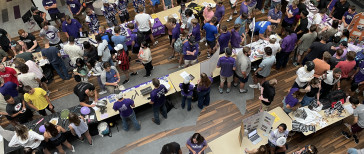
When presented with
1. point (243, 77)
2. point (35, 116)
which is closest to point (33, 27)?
point (35, 116)

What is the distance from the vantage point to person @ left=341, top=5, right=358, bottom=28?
27.1 ft

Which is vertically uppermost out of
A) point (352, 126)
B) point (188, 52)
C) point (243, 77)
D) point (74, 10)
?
point (74, 10)

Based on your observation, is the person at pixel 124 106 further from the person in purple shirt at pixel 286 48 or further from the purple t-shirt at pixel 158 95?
the person in purple shirt at pixel 286 48

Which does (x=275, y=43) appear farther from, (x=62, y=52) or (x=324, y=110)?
(x=62, y=52)

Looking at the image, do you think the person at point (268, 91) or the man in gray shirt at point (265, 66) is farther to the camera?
the man in gray shirt at point (265, 66)

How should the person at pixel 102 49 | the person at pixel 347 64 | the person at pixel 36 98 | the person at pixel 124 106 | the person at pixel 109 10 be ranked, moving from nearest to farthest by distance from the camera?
the person at pixel 124 106, the person at pixel 36 98, the person at pixel 347 64, the person at pixel 102 49, the person at pixel 109 10

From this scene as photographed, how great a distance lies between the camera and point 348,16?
8.39m

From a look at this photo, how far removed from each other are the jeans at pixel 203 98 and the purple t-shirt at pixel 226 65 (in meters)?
0.72

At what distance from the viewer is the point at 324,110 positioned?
6.66 m

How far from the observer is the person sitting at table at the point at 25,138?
18.8 ft

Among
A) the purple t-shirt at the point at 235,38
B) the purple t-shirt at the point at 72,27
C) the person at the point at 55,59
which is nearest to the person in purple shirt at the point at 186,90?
the purple t-shirt at the point at 235,38

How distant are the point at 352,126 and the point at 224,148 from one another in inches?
127

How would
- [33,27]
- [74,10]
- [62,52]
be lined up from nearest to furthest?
[62,52] < [74,10] < [33,27]

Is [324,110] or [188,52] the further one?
[188,52]
